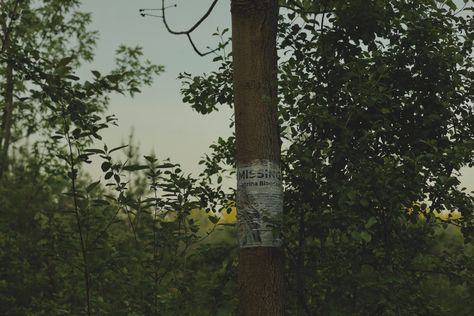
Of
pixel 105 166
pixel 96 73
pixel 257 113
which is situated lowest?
pixel 105 166

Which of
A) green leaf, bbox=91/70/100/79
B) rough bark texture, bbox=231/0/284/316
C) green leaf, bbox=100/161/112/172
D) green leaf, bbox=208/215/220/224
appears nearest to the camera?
rough bark texture, bbox=231/0/284/316

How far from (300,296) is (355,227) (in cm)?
89

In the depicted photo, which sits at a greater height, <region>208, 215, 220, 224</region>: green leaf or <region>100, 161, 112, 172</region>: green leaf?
<region>100, 161, 112, 172</region>: green leaf

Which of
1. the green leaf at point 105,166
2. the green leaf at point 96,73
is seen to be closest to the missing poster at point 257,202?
the green leaf at point 105,166

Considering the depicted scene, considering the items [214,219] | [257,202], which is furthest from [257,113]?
[214,219]

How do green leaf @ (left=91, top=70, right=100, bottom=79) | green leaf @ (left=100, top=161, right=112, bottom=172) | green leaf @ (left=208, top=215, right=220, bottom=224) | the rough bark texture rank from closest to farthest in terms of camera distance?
the rough bark texture < green leaf @ (left=91, top=70, right=100, bottom=79) < green leaf @ (left=100, top=161, right=112, bottom=172) < green leaf @ (left=208, top=215, right=220, bottom=224)

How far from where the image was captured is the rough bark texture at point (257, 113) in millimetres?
4168

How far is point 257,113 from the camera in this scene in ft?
14.3

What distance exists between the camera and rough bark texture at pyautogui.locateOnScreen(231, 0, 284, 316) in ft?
13.7

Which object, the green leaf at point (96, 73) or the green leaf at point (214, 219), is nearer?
the green leaf at point (96, 73)

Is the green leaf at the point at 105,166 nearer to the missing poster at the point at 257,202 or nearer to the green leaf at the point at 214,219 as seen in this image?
the green leaf at the point at 214,219

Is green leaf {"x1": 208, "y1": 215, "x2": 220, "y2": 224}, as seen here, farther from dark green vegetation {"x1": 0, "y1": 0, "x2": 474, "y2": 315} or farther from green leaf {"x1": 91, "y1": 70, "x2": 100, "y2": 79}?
green leaf {"x1": 91, "y1": 70, "x2": 100, "y2": 79}

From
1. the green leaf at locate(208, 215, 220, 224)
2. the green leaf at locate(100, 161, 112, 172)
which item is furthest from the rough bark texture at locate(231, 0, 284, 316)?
the green leaf at locate(100, 161, 112, 172)

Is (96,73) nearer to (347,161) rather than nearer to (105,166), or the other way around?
(105,166)
